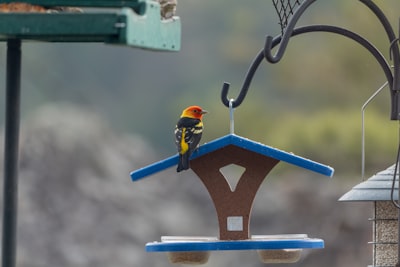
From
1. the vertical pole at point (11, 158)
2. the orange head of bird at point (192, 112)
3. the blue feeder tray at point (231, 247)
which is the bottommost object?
the blue feeder tray at point (231, 247)

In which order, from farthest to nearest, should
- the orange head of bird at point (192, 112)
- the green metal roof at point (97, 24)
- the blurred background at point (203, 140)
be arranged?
the blurred background at point (203, 140)
the orange head of bird at point (192, 112)
the green metal roof at point (97, 24)

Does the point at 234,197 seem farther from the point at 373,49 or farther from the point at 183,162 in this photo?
the point at 373,49

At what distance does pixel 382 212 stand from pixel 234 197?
0.50 meters

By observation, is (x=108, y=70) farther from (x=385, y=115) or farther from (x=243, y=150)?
(x=243, y=150)

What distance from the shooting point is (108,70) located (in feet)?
40.0

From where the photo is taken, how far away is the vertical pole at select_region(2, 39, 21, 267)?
9.37 ft

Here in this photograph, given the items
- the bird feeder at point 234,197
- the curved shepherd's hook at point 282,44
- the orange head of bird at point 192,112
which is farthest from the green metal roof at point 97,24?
the orange head of bird at point 192,112

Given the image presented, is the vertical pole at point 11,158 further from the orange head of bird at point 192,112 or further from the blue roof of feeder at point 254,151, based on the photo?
the orange head of bird at point 192,112

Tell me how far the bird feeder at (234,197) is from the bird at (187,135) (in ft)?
0.10

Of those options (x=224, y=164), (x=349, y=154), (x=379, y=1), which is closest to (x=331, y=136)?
(x=349, y=154)

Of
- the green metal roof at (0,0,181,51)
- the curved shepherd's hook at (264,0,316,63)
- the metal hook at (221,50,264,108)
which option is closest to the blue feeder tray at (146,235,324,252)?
the metal hook at (221,50,264,108)

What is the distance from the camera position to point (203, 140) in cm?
913

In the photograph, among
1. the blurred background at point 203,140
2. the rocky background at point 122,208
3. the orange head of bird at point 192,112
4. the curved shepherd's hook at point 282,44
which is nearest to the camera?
the curved shepherd's hook at point 282,44

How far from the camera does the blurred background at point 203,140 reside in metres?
8.02
